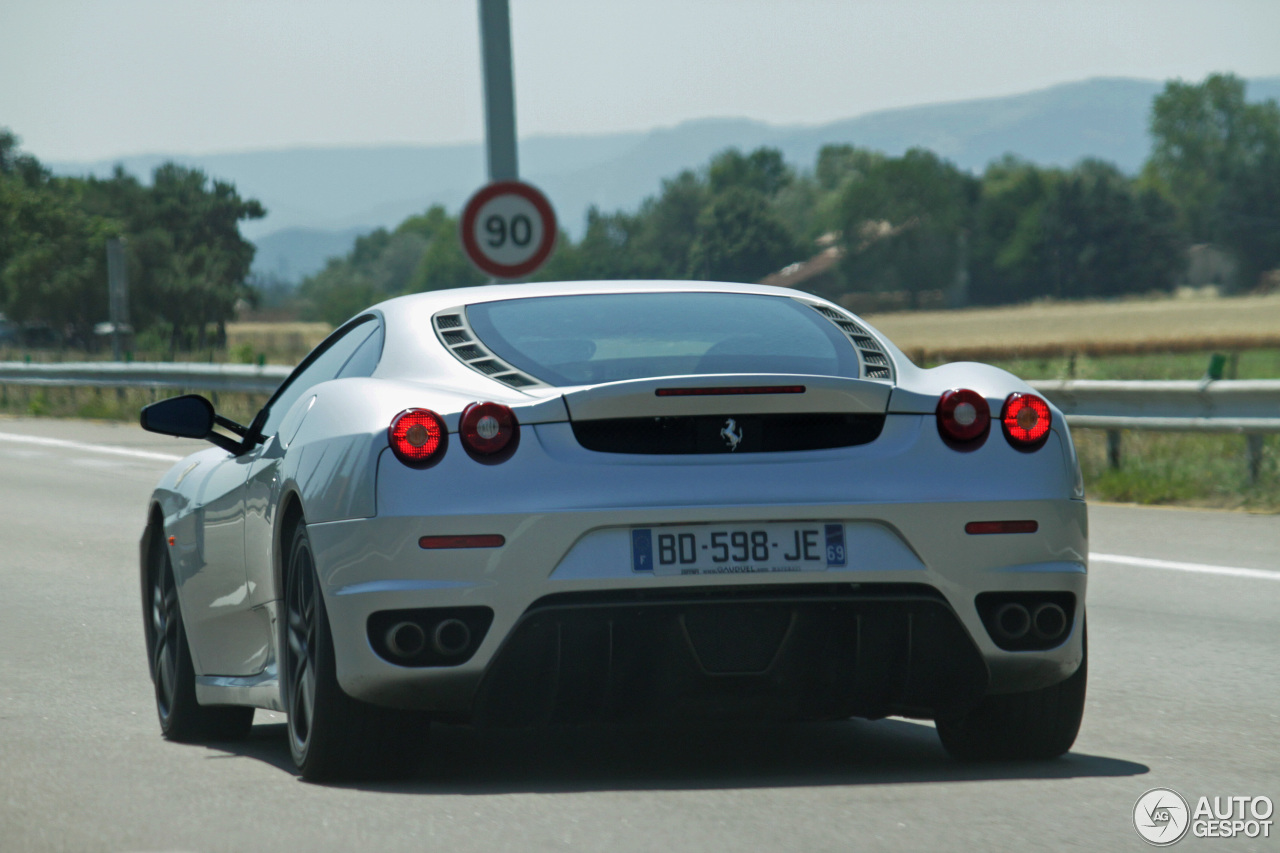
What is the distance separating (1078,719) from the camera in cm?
537

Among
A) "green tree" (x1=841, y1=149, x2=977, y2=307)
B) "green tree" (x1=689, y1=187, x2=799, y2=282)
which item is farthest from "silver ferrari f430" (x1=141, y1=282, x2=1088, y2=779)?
"green tree" (x1=841, y1=149, x2=977, y2=307)

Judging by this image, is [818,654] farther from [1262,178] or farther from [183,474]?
[1262,178]

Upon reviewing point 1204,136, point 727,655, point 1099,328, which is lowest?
point 1099,328

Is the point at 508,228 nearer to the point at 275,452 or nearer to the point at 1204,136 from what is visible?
the point at 275,452

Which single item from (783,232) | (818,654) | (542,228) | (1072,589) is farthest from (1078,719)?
(783,232)

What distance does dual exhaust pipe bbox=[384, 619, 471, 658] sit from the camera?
4785mm

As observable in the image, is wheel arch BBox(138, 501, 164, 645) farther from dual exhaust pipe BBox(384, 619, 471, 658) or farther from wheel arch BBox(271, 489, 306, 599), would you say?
dual exhaust pipe BBox(384, 619, 471, 658)

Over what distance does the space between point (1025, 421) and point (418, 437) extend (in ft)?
5.08

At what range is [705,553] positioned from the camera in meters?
4.79

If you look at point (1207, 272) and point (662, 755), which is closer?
point (662, 755)

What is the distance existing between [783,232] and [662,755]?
144 metres

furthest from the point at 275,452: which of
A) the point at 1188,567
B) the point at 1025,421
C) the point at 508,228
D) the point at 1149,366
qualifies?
the point at 1149,366

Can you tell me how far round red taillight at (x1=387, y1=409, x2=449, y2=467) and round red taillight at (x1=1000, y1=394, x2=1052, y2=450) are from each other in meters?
1.43

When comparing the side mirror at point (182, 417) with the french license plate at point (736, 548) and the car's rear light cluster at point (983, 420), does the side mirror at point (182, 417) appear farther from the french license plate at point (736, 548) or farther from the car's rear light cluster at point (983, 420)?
the car's rear light cluster at point (983, 420)
